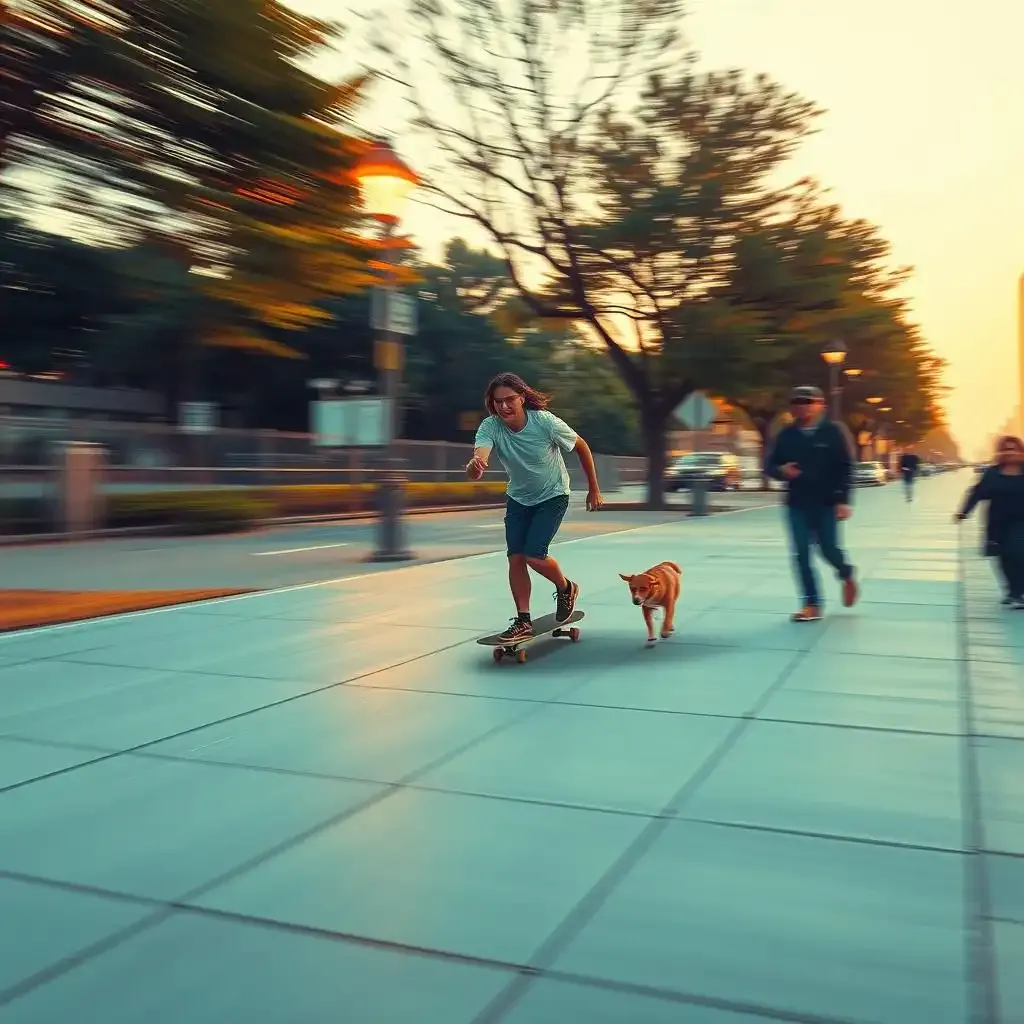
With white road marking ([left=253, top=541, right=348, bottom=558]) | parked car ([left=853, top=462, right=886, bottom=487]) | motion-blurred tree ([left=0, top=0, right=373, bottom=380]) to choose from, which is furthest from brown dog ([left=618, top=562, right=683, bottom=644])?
parked car ([left=853, top=462, right=886, bottom=487])

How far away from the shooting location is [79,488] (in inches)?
712

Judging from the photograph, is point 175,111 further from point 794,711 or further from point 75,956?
Result: point 75,956

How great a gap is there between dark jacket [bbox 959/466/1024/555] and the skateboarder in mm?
4232

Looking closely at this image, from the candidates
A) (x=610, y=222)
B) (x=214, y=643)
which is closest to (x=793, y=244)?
(x=610, y=222)

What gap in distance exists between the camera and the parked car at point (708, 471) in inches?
1893

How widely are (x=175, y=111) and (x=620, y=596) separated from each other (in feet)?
19.1

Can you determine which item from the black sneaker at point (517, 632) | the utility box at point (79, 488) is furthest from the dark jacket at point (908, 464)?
the black sneaker at point (517, 632)

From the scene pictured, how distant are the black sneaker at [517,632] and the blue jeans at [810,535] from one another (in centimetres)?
277

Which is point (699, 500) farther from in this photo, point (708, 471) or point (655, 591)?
point (708, 471)

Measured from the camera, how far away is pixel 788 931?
3.03 m

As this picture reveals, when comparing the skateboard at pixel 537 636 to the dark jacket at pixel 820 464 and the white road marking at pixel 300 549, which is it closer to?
the dark jacket at pixel 820 464

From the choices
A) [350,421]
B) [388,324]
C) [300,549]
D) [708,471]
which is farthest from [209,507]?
[708,471]

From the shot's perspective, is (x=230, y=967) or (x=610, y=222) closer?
(x=230, y=967)

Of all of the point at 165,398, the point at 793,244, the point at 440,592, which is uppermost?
the point at 793,244
